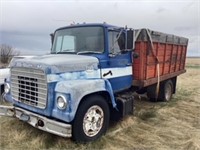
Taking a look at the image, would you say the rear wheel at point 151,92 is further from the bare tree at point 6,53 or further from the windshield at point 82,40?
the bare tree at point 6,53

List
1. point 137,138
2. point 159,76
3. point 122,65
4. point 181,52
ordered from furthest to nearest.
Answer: point 181,52 < point 159,76 < point 122,65 < point 137,138

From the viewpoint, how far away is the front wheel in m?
5.17

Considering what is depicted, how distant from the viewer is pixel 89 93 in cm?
532

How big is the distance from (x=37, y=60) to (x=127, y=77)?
2.62m

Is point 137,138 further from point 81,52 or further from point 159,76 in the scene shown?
point 159,76

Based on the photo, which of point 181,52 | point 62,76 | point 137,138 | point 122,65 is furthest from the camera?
point 181,52

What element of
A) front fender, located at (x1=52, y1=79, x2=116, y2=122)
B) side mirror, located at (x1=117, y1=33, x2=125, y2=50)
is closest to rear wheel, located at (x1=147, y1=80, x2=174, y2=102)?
side mirror, located at (x1=117, y1=33, x2=125, y2=50)

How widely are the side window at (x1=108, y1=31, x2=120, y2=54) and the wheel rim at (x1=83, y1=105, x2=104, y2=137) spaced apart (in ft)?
4.76

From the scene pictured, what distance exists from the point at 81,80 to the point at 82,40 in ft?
4.01

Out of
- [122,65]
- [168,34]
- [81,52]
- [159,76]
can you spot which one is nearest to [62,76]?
[81,52]

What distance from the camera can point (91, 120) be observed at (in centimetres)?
550

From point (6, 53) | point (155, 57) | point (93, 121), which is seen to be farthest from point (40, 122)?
point (6, 53)

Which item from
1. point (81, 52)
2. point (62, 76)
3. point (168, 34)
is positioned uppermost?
point (168, 34)

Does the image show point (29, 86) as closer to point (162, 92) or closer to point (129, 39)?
point (129, 39)
